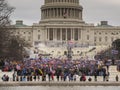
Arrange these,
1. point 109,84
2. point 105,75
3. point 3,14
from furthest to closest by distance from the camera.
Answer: point 3,14, point 105,75, point 109,84

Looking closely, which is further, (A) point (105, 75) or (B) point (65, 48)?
A: (B) point (65, 48)

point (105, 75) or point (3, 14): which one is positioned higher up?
point (3, 14)

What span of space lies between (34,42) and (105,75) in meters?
151

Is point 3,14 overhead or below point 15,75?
overhead

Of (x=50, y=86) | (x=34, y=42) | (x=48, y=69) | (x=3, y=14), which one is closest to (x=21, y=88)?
(x=50, y=86)

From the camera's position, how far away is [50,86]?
4353 centimetres

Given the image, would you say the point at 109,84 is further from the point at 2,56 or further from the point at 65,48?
the point at 65,48

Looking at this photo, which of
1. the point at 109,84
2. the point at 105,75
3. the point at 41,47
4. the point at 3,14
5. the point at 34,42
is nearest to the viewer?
the point at 109,84

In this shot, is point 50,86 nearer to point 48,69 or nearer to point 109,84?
point 109,84

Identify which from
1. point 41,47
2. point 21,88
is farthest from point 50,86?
point 41,47

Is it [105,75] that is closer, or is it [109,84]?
[109,84]

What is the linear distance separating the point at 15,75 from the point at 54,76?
13.1 ft

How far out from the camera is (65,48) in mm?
174625

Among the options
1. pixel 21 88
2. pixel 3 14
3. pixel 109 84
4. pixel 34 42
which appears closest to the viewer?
pixel 21 88
